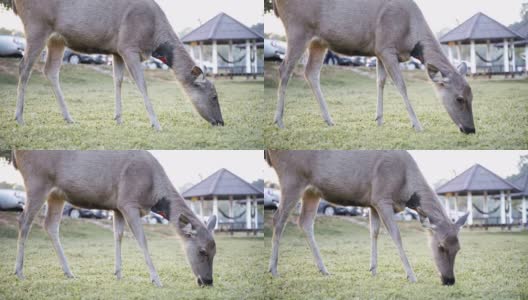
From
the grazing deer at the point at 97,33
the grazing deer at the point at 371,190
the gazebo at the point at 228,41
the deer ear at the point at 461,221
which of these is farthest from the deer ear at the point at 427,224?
the grazing deer at the point at 97,33

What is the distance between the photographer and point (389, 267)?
23.7 ft

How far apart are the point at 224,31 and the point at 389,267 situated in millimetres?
2456

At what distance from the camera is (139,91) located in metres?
7.13

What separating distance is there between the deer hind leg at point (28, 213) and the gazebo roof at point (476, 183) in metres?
3.33

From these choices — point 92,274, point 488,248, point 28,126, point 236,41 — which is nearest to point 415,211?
point 488,248

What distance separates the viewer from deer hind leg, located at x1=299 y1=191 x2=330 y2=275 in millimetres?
7367

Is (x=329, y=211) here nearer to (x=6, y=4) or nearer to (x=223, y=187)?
(x=223, y=187)

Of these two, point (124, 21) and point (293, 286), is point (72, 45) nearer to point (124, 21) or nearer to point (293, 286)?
point (124, 21)

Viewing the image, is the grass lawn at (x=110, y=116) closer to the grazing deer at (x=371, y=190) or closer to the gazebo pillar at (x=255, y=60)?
the gazebo pillar at (x=255, y=60)

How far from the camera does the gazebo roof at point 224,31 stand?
744 cm

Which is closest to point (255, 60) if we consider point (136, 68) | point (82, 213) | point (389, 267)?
point (136, 68)

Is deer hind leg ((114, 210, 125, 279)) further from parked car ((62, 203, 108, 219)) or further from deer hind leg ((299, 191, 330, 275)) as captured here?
deer hind leg ((299, 191, 330, 275))

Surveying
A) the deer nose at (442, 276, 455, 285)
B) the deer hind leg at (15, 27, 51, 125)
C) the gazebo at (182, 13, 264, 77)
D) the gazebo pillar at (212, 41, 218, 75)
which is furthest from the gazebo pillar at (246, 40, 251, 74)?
the deer nose at (442, 276, 455, 285)

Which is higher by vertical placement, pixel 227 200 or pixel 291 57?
pixel 291 57
